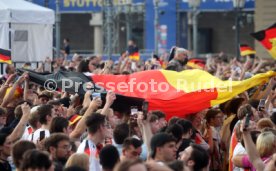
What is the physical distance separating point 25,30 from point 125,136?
42.4 ft

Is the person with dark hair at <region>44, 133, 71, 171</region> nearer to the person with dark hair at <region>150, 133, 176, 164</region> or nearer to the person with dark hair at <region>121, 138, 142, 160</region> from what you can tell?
the person with dark hair at <region>121, 138, 142, 160</region>

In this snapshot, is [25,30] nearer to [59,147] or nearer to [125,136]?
[125,136]

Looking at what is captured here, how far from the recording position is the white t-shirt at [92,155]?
10781mm

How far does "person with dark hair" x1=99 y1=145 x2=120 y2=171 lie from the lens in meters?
9.48

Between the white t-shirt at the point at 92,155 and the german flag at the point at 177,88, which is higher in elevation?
the german flag at the point at 177,88

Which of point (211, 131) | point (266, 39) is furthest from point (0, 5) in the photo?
point (211, 131)

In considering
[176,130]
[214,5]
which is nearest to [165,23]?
[214,5]

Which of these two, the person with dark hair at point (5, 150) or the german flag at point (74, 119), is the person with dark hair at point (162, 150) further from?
the german flag at point (74, 119)

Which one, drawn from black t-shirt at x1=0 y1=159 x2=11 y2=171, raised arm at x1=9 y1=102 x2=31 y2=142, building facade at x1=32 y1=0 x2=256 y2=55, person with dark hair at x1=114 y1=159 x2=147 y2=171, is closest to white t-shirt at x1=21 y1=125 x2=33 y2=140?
raised arm at x1=9 y1=102 x2=31 y2=142

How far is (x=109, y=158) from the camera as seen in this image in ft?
31.2

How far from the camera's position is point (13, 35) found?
23.4 m

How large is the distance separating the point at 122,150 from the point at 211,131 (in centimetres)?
388

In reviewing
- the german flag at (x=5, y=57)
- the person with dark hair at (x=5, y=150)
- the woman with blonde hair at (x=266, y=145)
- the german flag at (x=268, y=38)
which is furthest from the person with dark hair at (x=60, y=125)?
Answer: the german flag at (x=268, y=38)

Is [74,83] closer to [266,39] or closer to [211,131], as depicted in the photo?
[211,131]
